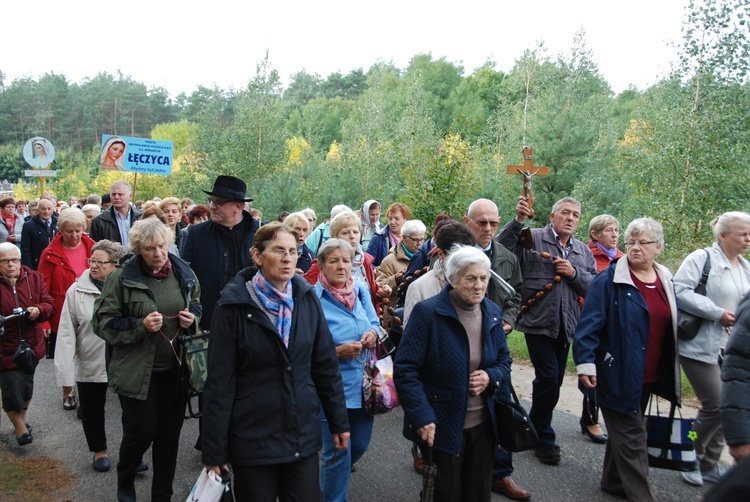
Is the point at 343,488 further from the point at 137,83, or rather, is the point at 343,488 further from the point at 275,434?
the point at 137,83

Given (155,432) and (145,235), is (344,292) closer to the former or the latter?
(145,235)

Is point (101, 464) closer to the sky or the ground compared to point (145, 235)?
closer to the ground

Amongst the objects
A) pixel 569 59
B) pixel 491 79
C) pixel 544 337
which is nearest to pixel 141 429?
pixel 544 337

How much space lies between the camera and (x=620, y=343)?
4.32 metres

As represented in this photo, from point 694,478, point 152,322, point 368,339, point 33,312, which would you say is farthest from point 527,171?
point 33,312

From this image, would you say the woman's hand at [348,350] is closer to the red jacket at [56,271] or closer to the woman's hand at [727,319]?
the woman's hand at [727,319]

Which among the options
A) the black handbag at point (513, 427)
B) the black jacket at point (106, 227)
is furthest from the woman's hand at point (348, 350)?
the black jacket at point (106, 227)

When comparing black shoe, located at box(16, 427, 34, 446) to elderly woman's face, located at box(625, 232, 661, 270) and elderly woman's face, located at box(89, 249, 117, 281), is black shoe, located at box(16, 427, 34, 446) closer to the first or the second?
elderly woman's face, located at box(89, 249, 117, 281)

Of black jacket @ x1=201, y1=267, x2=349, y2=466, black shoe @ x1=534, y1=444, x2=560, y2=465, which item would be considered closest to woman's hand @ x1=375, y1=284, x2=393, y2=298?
black shoe @ x1=534, y1=444, x2=560, y2=465

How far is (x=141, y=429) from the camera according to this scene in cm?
407

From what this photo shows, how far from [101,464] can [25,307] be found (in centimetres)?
160

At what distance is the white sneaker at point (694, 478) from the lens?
16.0 feet

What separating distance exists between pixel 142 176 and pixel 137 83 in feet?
164

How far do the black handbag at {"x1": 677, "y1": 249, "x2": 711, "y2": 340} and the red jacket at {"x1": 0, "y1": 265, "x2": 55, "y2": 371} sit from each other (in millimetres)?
5476
